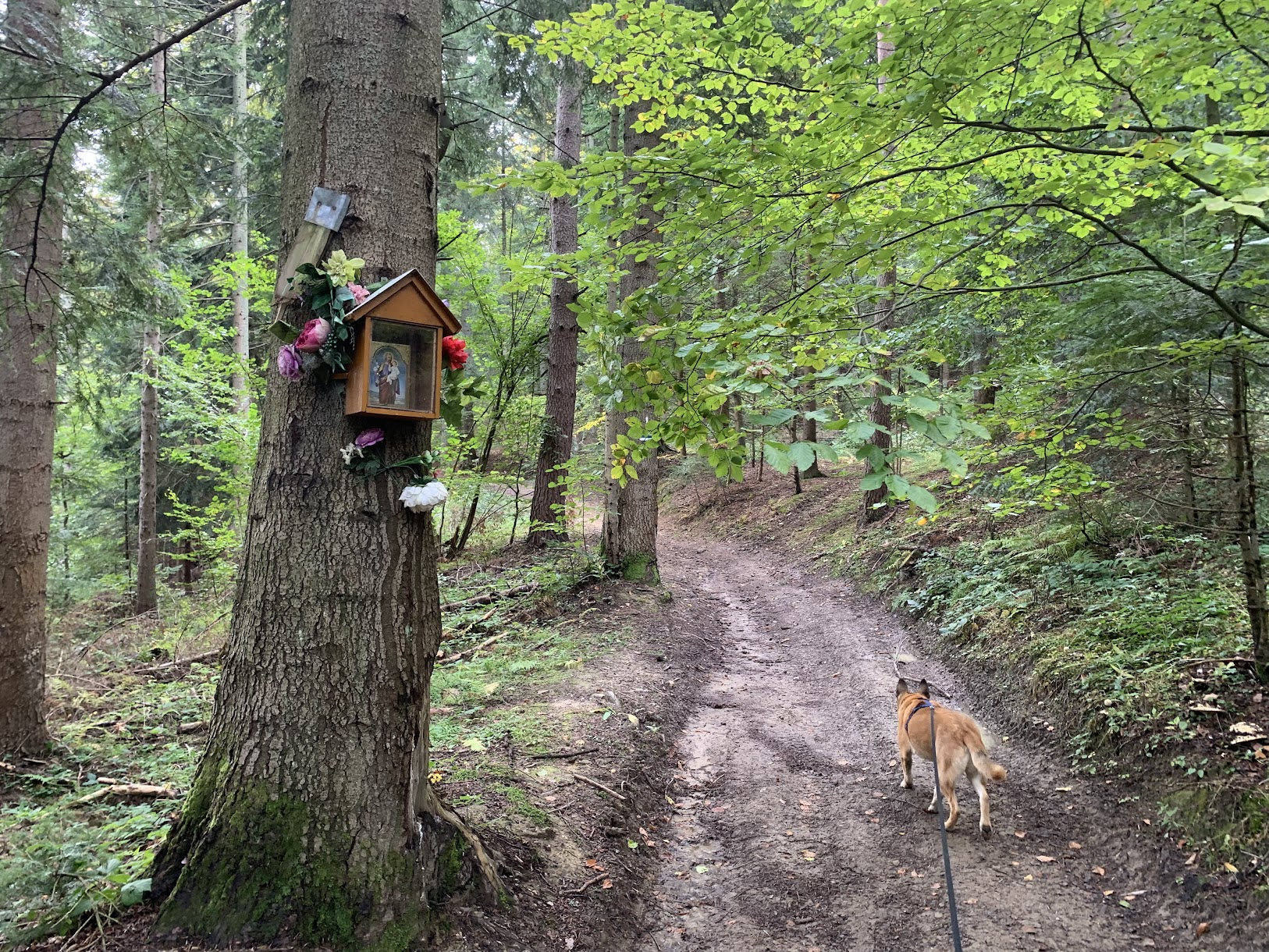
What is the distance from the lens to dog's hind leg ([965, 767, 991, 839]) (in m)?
4.16

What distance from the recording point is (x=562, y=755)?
4.69m

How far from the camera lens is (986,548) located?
8.80m

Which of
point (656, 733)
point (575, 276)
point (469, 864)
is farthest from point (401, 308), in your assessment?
point (656, 733)

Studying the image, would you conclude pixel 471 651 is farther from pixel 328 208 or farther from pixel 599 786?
pixel 328 208

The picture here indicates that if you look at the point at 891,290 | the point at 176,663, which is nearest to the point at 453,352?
the point at 891,290

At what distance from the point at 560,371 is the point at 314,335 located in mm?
9251

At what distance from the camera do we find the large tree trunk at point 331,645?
2432 mm

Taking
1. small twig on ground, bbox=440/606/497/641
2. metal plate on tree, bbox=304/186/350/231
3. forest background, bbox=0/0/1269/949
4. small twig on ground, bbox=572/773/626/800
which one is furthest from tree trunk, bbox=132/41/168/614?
metal plate on tree, bbox=304/186/350/231

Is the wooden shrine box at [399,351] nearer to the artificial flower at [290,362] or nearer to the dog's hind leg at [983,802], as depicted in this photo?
the artificial flower at [290,362]

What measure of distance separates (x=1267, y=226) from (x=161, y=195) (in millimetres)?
7720

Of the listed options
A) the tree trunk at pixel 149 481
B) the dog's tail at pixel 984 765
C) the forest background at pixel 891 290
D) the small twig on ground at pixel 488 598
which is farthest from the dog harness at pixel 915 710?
the tree trunk at pixel 149 481

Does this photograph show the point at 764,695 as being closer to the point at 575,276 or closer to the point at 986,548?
the point at 986,548

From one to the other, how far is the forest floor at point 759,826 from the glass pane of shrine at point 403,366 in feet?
6.80

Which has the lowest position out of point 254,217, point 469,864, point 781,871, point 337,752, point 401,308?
point 781,871
